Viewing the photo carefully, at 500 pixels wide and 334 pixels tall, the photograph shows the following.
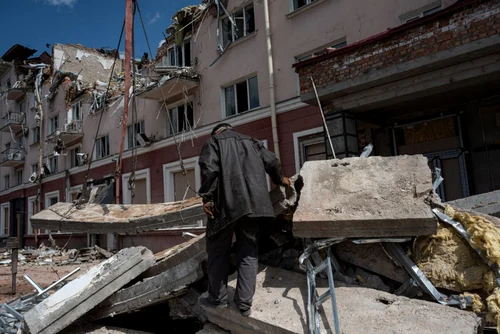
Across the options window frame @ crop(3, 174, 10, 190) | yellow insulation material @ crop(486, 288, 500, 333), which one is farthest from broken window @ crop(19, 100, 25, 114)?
yellow insulation material @ crop(486, 288, 500, 333)

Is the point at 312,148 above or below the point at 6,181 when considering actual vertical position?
below

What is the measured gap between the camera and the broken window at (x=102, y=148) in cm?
1895

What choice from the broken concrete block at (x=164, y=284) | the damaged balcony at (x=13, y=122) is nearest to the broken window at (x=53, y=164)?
the damaged balcony at (x=13, y=122)

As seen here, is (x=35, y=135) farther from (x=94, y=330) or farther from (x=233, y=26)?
(x=94, y=330)

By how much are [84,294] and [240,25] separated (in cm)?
1110

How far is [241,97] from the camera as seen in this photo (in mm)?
13062

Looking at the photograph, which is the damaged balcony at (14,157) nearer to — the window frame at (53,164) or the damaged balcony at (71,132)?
the window frame at (53,164)

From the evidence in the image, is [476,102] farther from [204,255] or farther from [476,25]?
[204,255]

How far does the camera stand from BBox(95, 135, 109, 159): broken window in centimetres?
1895

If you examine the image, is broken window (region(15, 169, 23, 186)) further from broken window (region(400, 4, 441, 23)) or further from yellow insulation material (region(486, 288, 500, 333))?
yellow insulation material (region(486, 288, 500, 333))

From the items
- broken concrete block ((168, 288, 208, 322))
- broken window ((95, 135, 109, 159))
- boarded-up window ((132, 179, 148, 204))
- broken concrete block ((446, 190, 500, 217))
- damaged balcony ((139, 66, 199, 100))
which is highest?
damaged balcony ((139, 66, 199, 100))

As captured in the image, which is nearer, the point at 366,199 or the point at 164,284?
the point at 366,199

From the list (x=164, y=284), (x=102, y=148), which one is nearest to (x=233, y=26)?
(x=102, y=148)

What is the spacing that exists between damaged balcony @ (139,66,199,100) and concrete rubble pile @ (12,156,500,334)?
10.3 m
